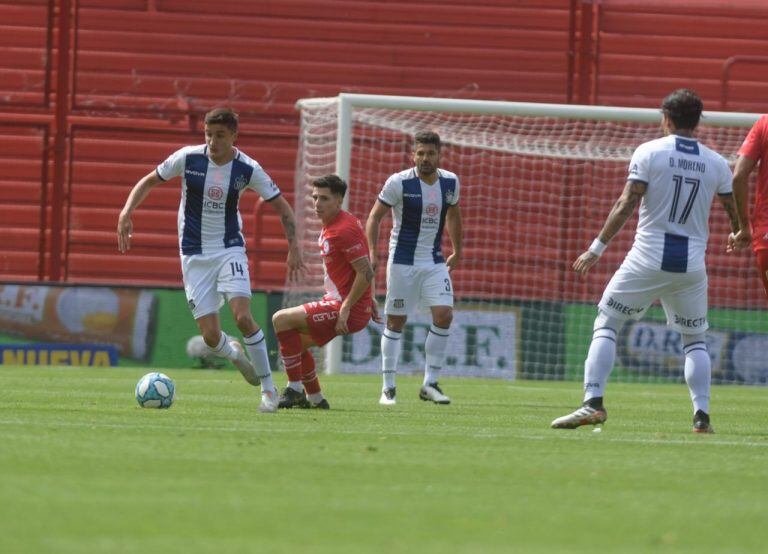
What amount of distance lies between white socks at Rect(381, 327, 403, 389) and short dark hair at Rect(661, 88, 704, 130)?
3.69m

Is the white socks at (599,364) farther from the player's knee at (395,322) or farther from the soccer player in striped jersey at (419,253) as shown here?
the player's knee at (395,322)

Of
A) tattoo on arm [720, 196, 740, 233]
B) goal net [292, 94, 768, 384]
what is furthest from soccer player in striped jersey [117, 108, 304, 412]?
goal net [292, 94, 768, 384]

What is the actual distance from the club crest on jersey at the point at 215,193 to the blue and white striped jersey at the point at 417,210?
2188 millimetres

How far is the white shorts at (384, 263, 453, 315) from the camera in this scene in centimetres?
1189

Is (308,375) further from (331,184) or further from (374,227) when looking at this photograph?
(374,227)

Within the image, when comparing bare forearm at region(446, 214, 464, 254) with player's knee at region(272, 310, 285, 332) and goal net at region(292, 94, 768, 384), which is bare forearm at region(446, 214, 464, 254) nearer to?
player's knee at region(272, 310, 285, 332)

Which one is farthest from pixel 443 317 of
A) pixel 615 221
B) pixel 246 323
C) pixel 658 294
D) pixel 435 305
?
pixel 615 221

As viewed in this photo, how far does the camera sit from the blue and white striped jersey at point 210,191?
32.3ft

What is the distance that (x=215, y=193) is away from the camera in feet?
32.4

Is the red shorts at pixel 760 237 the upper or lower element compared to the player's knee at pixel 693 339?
upper

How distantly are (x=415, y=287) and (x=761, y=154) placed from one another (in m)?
3.64

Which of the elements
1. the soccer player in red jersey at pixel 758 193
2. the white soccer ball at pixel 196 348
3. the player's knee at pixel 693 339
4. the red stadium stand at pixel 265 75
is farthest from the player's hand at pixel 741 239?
the red stadium stand at pixel 265 75

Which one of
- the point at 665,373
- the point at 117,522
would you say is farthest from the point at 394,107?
the point at 117,522

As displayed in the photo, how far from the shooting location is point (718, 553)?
4527 mm
